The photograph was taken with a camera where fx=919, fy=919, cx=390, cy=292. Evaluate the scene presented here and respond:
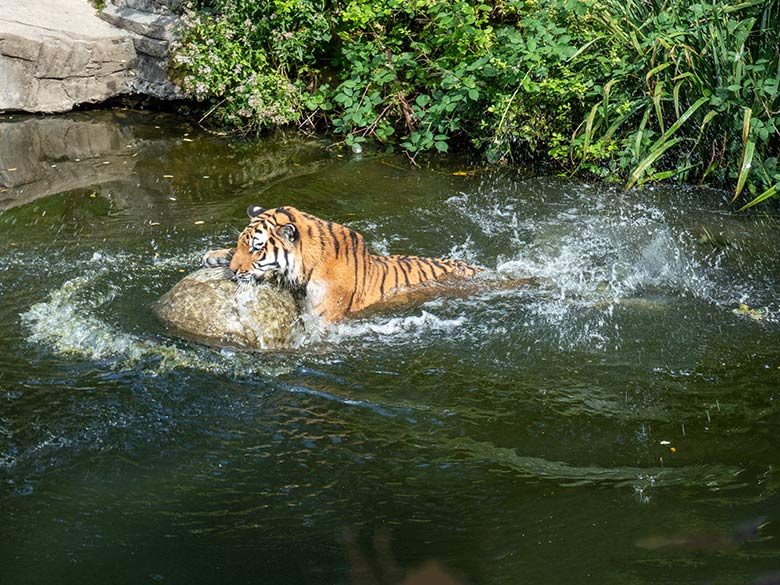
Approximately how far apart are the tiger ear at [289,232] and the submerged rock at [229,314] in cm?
29

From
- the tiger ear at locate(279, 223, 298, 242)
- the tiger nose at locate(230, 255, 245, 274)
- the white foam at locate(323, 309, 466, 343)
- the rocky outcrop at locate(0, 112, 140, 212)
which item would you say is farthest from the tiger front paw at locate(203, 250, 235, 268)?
the rocky outcrop at locate(0, 112, 140, 212)

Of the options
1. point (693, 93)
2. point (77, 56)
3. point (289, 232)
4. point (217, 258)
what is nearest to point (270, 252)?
point (289, 232)

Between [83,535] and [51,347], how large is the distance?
1.64 meters

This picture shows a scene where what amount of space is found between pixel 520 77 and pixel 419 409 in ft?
13.2

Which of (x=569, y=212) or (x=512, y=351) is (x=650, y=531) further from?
(x=569, y=212)

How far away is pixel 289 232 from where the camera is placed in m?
5.07

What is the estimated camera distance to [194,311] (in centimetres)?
494

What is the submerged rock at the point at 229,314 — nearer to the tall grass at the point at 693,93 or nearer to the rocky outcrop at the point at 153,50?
the tall grass at the point at 693,93

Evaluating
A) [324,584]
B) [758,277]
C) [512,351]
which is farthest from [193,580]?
[758,277]

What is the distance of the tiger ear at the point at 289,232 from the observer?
5051 mm

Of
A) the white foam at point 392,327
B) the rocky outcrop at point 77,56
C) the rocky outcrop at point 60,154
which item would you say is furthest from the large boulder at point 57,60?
the white foam at point 392,327

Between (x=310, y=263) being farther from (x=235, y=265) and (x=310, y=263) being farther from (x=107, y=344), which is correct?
(x=107, y=344)

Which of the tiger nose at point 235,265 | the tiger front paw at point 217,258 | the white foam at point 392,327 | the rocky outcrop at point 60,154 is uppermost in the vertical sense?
the tiger nose at point 235,265

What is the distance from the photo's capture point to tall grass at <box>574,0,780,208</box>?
6.83 meters
